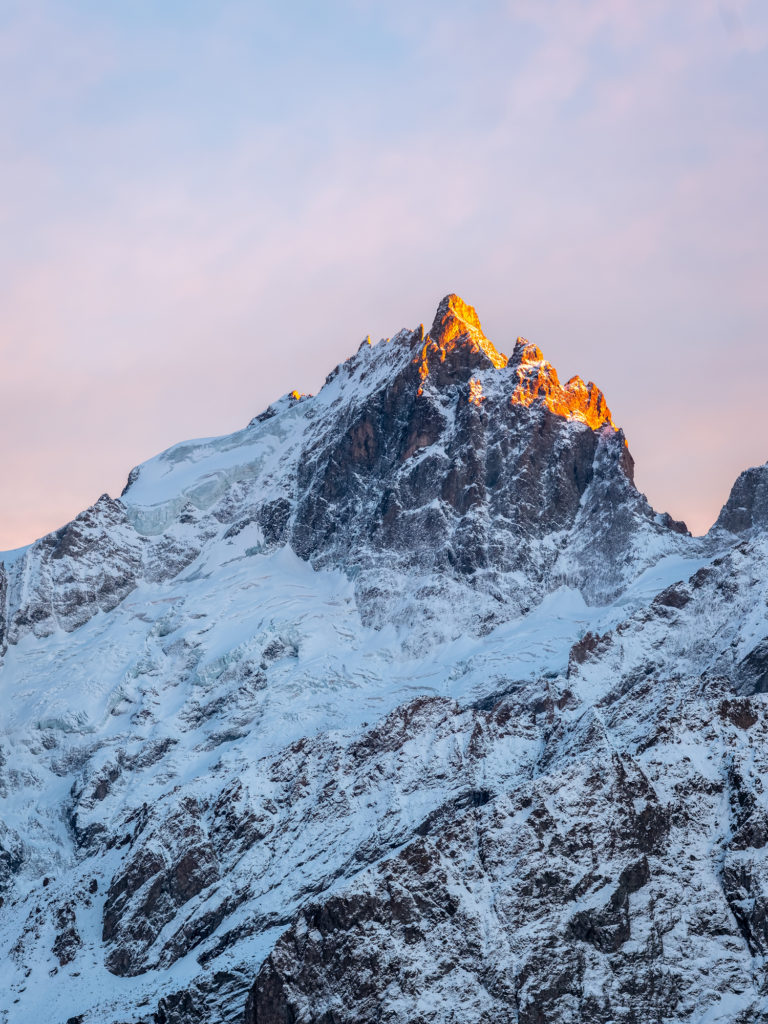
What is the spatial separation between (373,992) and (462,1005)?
8.15 m

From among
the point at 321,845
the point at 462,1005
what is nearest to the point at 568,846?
the point at 462,1005

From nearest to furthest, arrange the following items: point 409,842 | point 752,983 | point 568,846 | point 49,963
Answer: point 752,983 → point 568,846 → point 409,842 → point 49,963

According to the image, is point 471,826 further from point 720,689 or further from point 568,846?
point 720,689

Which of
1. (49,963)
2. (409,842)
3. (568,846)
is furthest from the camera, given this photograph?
(49,963)

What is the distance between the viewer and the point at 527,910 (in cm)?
16975

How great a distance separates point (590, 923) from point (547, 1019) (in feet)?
32.6

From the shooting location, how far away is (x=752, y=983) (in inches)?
6393

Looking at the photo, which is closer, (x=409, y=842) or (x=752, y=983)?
(x=752, y=983)

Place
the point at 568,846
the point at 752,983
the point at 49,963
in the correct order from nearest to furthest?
the point at 752,983 < the point at 568,846 < the point at 49,963

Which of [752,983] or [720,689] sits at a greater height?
[720,689]

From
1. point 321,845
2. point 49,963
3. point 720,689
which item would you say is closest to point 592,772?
point 720,689

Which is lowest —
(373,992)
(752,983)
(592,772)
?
(752,983)

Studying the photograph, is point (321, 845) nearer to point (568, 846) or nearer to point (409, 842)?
point (409, 842)

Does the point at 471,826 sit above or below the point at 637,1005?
above
